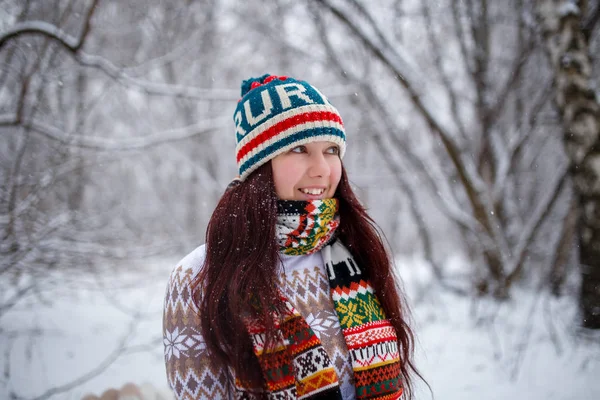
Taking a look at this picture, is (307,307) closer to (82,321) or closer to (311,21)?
(82,321)

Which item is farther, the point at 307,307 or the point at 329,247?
the point at 329,247

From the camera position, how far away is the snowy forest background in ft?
9.30

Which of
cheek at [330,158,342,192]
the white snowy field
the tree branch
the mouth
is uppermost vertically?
the tree branch

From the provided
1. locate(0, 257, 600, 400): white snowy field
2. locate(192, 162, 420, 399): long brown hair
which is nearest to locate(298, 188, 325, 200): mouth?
locate(192, 162, 420, 399): long brown hair

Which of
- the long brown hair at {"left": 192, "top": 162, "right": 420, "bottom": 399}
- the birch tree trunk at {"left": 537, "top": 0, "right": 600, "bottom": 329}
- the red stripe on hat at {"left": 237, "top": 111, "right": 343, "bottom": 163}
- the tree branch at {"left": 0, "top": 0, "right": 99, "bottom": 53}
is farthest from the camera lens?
the birch tree trunk at {"left": 537, "top": 0, "right": 600, "bottom": 329}

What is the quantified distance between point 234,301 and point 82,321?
4234mm

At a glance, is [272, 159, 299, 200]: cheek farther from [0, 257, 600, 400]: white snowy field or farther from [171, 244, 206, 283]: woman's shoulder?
[0, 257, 600, 400]: white snowy field

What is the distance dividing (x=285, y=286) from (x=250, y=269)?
0.19m

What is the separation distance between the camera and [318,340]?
1.21m

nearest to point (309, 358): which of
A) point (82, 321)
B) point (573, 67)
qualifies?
point (573, 67)

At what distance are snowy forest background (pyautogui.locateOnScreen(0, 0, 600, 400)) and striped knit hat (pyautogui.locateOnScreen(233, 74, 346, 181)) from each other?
1.70 meters

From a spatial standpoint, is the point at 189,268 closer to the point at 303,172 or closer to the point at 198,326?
the point at 198,326

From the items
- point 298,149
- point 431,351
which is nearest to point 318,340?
point 298,149

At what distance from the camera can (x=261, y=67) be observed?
8102 mm
